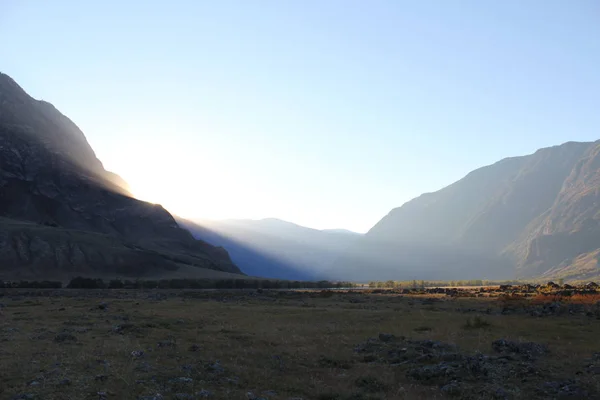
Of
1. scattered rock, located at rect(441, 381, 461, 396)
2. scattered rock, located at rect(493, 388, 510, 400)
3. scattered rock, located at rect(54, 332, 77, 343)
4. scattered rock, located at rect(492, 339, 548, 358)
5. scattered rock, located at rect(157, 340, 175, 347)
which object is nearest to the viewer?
scattered rock, located at rect(493, 388, 510, 400)

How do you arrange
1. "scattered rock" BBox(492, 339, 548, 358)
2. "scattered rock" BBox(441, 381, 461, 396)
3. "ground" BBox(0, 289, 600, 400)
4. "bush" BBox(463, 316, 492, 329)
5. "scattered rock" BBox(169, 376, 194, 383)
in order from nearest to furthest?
"ground" BBox(0, 289, 600, 400), "scattered rock" BBox(441, 381, 461, 396), "scattered rock" BBox(169, 376, 194, 383), "scattered rock" BBox(492, 339, 548, 358), "bush" BBox(463, 316, 492, 329)

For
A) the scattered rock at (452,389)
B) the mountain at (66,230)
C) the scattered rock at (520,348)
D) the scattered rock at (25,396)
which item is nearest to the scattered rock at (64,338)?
the scattered rock at (25,396)

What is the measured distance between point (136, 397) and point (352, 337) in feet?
58.0

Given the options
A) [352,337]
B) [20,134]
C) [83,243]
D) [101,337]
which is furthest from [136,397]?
[20,134]

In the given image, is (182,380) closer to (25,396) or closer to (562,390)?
(25,396)

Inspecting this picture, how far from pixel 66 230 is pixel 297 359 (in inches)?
5820

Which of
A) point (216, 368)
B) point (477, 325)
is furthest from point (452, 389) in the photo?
point (477, 325)

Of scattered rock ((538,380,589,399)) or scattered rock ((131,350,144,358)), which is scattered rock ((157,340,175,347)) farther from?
scattered rock ((538,380,589,399))

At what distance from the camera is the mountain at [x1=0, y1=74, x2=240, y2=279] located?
440 ft

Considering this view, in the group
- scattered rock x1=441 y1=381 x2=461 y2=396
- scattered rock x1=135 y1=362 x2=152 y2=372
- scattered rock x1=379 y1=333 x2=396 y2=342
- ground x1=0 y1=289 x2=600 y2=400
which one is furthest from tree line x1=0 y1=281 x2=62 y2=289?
scattered rock x1=441 y1=381 x2=461 y2=396

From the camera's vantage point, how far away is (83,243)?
5743 inches

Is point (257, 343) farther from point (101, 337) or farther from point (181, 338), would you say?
point (101, 337)

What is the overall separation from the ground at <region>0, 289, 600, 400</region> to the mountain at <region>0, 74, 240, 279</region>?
109 m

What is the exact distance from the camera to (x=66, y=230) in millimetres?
150625
